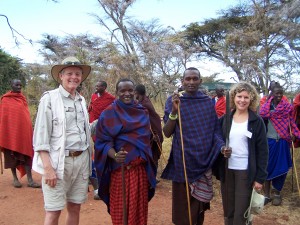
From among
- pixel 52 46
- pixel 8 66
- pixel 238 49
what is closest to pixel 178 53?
pixel 238 49

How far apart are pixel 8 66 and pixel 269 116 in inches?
612

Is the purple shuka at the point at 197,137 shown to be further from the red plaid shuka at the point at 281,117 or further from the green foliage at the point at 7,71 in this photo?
the green foliage at the point at 7,71

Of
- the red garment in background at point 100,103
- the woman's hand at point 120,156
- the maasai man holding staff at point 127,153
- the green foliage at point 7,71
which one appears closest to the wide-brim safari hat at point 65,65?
the maasai man holding staff at point 127,153

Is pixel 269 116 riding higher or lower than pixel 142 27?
lower

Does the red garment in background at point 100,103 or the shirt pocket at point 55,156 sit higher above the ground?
the red garment in background at point 100,103

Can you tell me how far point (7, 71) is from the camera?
57.2 ft

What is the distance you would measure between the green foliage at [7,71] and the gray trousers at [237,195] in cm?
1573

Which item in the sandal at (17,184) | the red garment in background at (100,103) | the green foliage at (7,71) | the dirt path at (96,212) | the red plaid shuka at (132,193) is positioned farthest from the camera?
the green foliage at (7,71)

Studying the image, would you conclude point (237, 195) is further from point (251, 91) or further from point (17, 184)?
point (17, 184)

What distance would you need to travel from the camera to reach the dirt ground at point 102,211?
4.54 metres

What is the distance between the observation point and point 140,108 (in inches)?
129

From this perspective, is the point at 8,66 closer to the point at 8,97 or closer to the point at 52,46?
the point at 52,46

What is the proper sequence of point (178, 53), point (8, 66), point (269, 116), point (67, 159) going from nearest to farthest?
point (67, 159), point (269, 116), point (178, 53), point (8, 66)

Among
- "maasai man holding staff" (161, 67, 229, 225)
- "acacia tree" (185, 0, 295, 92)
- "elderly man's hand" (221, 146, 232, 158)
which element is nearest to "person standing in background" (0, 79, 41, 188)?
"maasai man holding staff" (161, 67, 229, 225)
